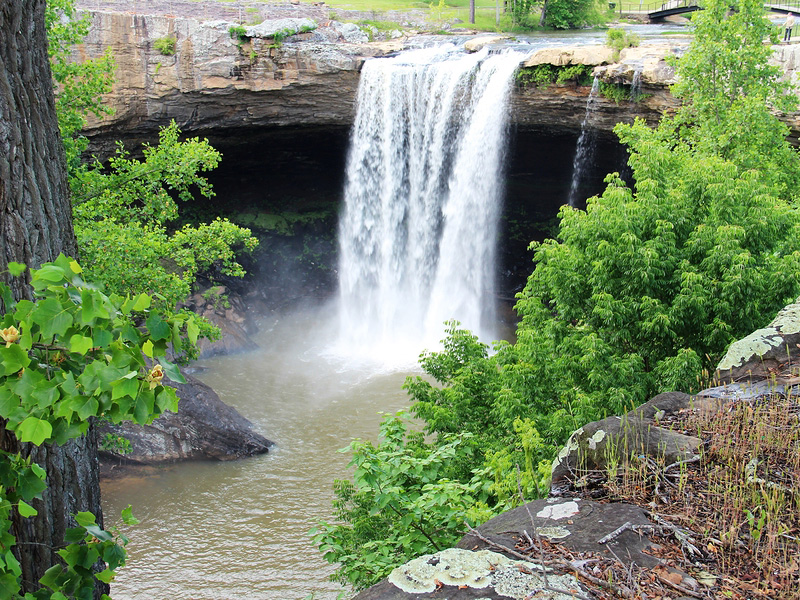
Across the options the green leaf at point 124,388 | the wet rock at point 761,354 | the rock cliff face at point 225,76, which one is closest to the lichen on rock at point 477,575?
the green leaf at point 124,388

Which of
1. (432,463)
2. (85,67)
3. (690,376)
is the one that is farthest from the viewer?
(85,67)

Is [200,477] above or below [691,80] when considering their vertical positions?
below

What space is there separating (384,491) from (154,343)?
328 cm

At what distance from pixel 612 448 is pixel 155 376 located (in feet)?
8.51

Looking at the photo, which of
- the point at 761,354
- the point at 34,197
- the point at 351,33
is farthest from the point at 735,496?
the point at 351,33

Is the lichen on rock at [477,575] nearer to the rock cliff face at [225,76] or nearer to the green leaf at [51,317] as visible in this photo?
the green leaf at [51,317]

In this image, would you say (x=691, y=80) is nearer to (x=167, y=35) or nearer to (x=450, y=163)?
(x=450, y=163)

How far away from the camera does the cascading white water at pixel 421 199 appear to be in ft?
61.8

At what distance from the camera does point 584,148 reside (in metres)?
19.7

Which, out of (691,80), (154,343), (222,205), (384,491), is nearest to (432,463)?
(384,491)

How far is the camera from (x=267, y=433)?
1503 cm

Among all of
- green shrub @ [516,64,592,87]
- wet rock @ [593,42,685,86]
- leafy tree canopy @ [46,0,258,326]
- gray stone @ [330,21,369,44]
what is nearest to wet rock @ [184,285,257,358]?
leafy tree canopy @ [46,0,258,326]

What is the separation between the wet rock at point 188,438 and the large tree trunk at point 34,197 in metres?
10.4

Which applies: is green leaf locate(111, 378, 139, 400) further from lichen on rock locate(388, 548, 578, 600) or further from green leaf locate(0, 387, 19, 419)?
lichen on rock locate(388, 548, 578, 600)
